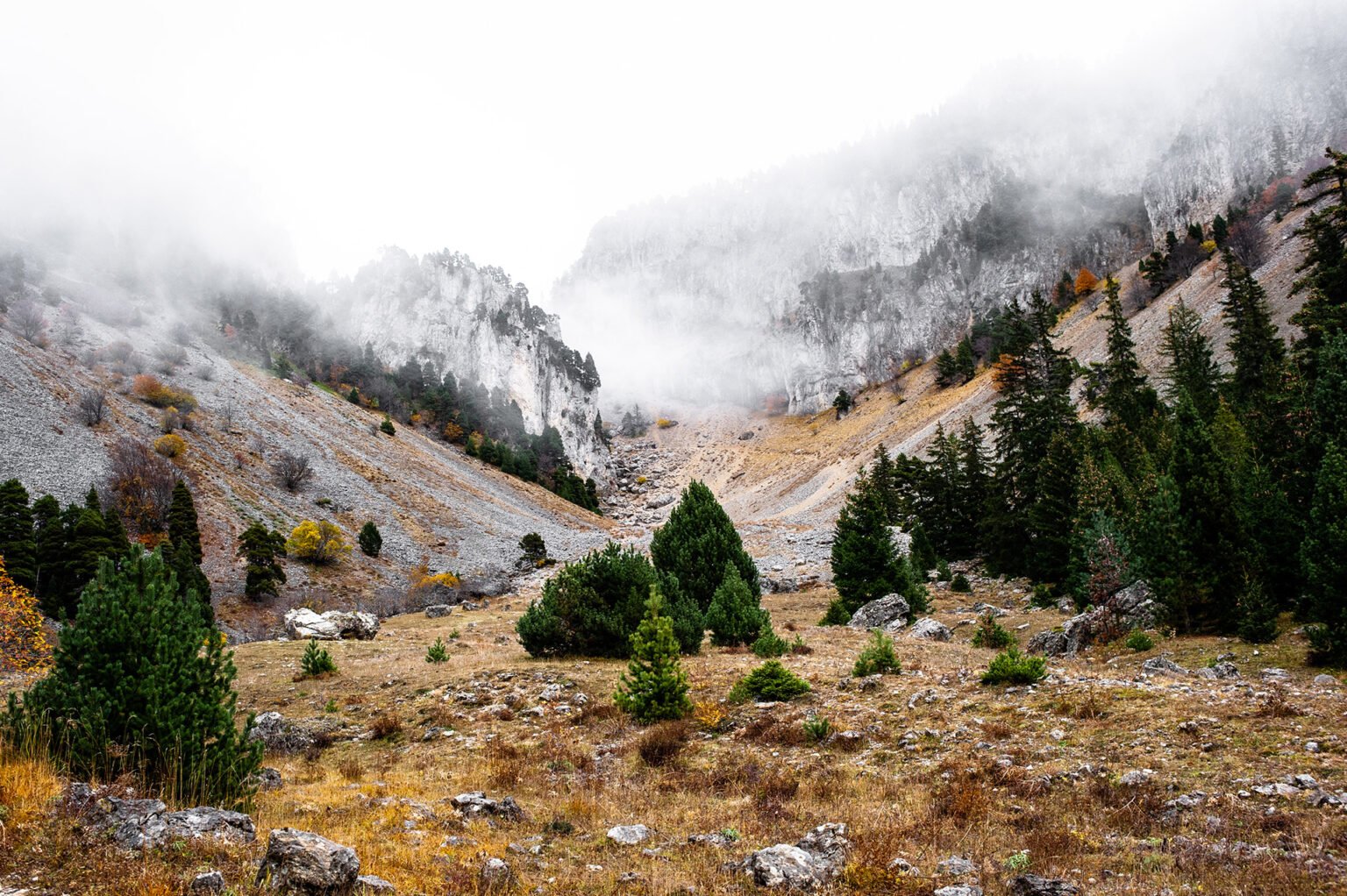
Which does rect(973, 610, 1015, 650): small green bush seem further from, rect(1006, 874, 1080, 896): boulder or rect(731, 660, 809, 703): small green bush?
rect(1006, 874, 1080, 896): boulder

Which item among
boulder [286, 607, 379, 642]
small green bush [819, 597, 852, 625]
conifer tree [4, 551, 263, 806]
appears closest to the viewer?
conifer tree [4, 551, 263, 806]

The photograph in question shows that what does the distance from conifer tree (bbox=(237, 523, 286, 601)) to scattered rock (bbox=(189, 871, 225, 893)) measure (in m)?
47.4

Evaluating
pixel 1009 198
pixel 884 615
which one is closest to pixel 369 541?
pixel 884 615

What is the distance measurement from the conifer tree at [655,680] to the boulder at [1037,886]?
8.10m

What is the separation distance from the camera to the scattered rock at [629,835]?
784cm

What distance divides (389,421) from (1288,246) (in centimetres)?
12243

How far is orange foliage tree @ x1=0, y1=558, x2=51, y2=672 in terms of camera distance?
19.1m

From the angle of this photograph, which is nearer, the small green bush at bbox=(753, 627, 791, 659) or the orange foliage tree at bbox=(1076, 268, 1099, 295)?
the small green bush at bbox=(753, 627, 791, 659)

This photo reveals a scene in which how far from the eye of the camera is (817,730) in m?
11.9

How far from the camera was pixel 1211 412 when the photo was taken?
1821 inches

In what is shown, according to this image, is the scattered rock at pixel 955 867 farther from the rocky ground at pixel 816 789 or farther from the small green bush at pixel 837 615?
the small green bush at pixel 837 615

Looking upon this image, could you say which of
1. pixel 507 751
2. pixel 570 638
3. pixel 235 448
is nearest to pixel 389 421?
pixel 235 448

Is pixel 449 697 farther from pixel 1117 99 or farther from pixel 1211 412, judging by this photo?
pixel 1117 99

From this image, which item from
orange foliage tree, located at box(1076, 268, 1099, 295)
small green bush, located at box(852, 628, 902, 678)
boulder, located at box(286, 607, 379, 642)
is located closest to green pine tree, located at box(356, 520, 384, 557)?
boulder, located at box(286, 607, 379, 642)
